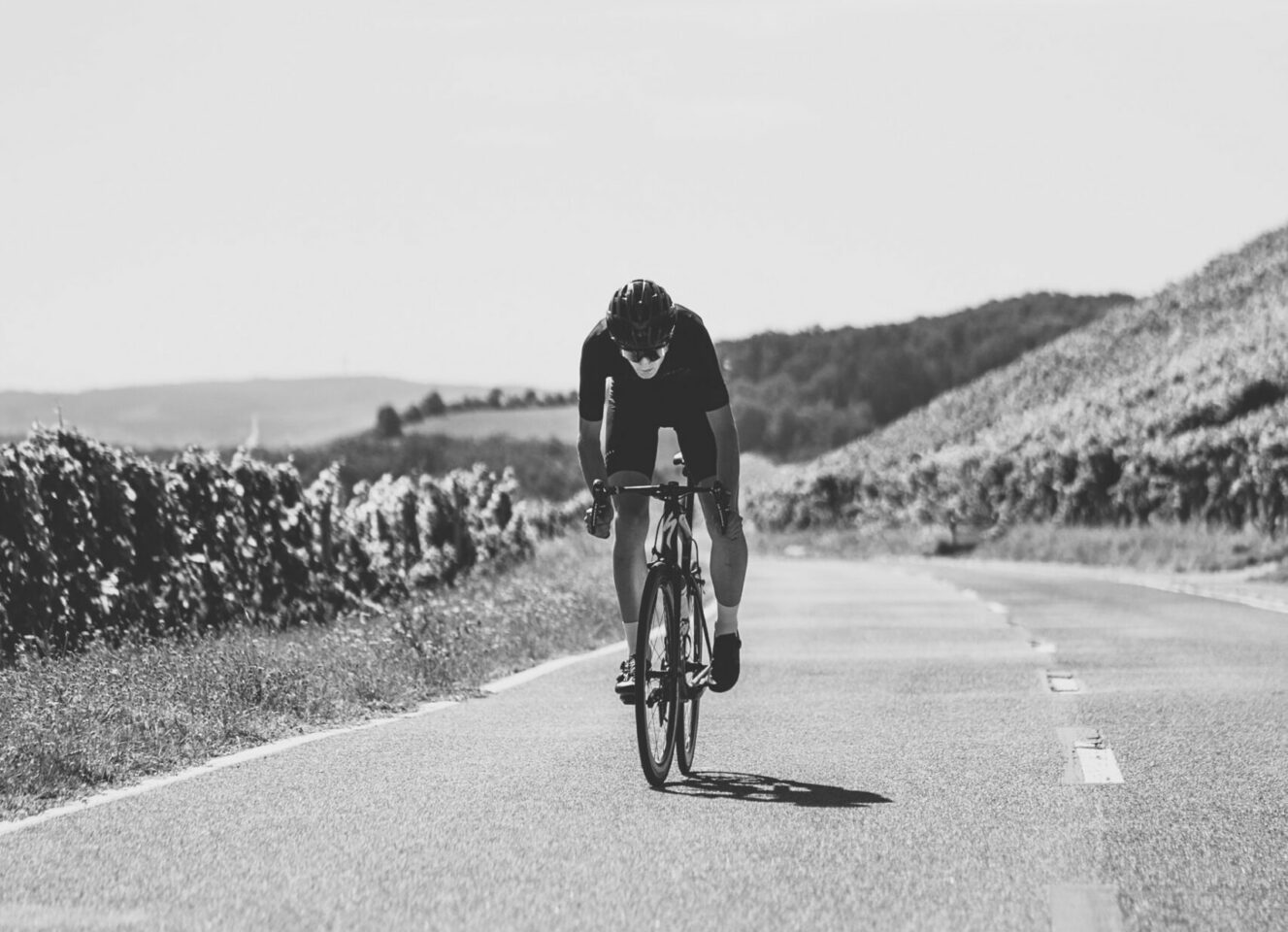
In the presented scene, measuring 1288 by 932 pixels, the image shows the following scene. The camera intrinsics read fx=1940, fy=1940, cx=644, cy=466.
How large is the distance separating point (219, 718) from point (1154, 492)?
39.9 metres

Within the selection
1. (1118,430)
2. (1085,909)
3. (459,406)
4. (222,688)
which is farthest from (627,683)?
(459,406)

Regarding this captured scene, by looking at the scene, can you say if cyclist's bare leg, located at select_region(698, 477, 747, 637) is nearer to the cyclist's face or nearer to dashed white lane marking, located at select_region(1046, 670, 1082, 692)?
the cyclist's face

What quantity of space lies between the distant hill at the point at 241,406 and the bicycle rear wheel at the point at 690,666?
88.1 metres

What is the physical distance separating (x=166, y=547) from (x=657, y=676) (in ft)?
27.7

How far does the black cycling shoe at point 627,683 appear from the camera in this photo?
745 centimetres

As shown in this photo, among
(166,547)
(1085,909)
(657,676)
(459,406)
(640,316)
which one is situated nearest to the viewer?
(1085,909)

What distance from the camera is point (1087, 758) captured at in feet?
27.8

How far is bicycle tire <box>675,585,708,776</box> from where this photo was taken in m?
8.01

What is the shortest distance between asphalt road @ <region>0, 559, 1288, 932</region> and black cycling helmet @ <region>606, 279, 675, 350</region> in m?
1.75

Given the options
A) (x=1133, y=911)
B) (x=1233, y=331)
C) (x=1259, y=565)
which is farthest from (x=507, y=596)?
(x=1233, y=331)

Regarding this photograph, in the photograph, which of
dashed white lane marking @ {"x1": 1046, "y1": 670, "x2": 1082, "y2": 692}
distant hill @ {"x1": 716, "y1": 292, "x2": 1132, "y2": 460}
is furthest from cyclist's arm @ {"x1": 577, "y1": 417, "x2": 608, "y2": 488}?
distant hill @ {"x1": 716, "y1": 292, "x2": 1132, "y2": 460}

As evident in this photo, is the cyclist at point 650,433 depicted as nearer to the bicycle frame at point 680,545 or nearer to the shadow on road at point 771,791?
the bicycle frame at point 680,545

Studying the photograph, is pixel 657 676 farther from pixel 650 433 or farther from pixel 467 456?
pixel 467 456

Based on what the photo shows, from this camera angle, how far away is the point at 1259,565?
36.2 meters
